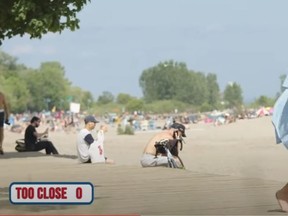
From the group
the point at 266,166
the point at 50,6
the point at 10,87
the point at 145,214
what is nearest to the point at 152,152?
the point at 50,6

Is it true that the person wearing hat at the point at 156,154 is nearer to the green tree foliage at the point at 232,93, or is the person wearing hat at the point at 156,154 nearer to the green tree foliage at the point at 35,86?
the green tree foliage at the point at 35,86

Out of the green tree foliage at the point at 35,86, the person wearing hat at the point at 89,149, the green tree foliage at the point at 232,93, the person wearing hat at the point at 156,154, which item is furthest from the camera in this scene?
the green tree foliage at the point at 232,93

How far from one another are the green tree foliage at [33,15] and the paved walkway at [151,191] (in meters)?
2.06

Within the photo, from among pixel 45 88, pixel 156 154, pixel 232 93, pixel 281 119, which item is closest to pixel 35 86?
pixel 45 88

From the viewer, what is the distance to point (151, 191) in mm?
9391

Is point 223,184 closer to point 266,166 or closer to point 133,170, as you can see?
point 133,170

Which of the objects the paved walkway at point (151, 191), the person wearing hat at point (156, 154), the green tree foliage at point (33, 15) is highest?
the green tree foliage at point (33, 15)

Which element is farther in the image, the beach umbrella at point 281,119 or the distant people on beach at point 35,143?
the distant people on beach at point 35,143

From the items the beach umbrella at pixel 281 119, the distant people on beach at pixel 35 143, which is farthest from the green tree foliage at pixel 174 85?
the beach umbrella at pixel 281 119

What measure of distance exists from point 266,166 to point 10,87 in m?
119

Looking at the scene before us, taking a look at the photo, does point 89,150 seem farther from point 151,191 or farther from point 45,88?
point 45,88

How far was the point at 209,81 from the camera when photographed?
7869 inches

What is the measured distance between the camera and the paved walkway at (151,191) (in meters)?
7.53

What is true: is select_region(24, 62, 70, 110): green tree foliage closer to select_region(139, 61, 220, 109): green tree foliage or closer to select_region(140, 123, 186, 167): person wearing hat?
select_region(139, 61, 220, 109): green tree foliage
